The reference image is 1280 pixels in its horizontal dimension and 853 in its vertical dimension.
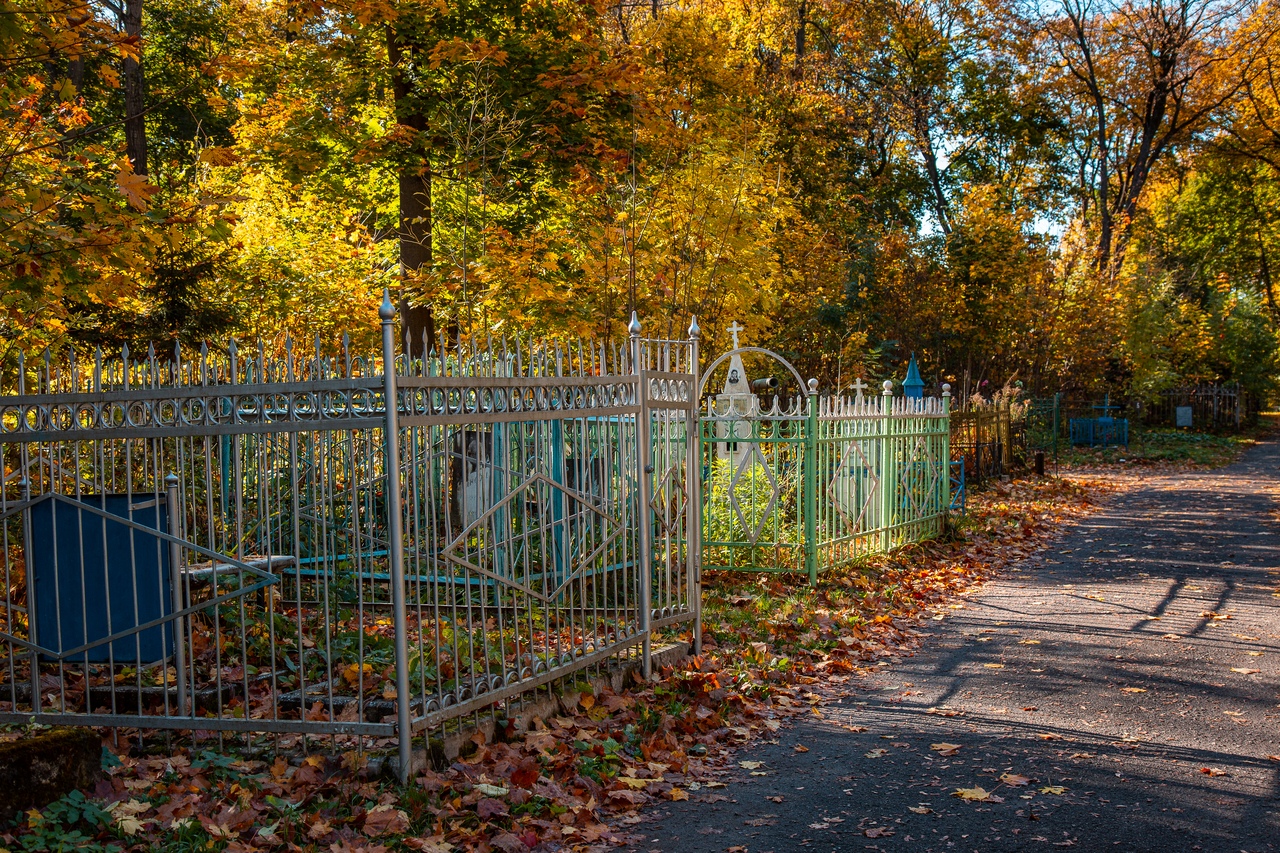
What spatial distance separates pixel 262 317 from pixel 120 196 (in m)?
7.54

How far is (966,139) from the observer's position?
119 ft

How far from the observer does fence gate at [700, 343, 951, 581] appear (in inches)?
404

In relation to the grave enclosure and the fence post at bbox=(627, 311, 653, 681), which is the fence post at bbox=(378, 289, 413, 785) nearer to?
the grave enclosure

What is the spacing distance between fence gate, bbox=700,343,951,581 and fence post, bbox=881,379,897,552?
11mm

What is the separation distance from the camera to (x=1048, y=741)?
5.79 m

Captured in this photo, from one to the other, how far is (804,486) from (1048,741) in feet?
16.2

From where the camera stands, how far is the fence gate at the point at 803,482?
1027 cm

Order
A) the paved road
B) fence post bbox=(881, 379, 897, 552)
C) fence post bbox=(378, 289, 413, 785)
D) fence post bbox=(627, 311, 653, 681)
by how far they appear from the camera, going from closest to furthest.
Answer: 1. the paved road
2. fence post bbox=(378, 289, 413, 785)
3. fence post bbox=(627, 311, 653, 681)
4. fence post bbox=(881, 379, 897, 552)

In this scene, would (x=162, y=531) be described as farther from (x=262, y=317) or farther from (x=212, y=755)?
(x=262, y=317)

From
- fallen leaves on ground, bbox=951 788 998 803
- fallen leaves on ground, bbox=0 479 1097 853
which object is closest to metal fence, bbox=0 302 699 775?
fallen leaves on ground, bbox=0 479 1097 853

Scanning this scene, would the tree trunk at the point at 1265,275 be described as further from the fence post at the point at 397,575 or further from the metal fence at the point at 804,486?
the fence post at the point at 397,575

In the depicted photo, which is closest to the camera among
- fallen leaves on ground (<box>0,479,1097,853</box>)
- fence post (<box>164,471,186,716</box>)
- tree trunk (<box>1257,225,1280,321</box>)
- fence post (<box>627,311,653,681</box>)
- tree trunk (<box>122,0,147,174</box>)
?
fallen leaves on ground (<box>0,479,1097,853</box>)

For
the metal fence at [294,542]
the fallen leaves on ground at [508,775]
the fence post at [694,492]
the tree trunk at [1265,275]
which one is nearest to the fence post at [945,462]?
the fallen leaves on ground at [508,775]

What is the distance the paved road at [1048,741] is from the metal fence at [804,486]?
5.35ft
